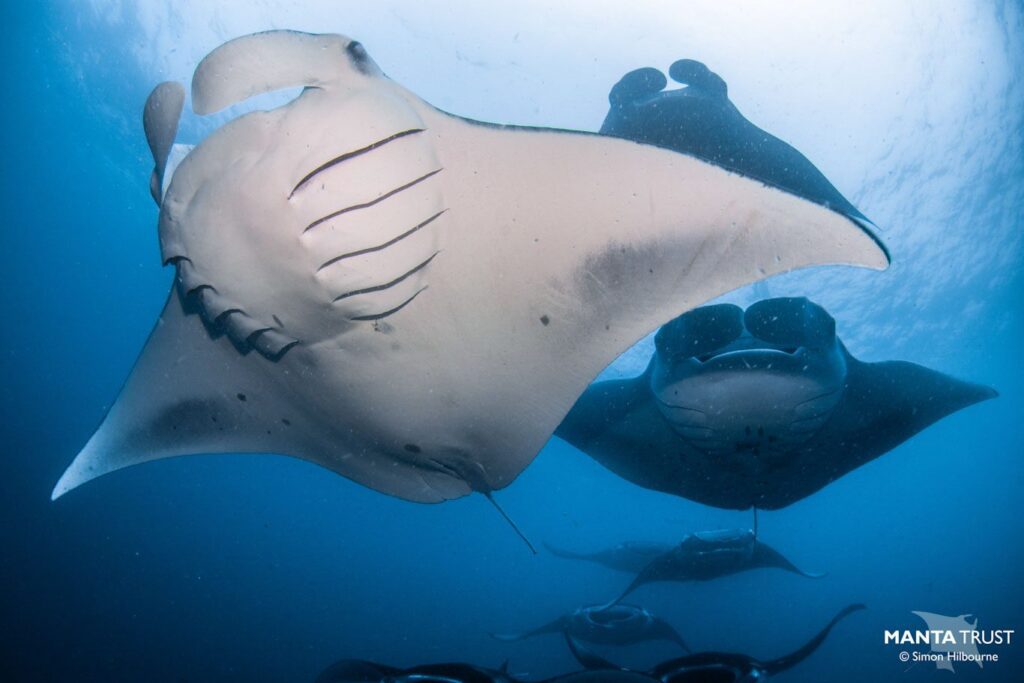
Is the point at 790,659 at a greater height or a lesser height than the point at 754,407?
lesser

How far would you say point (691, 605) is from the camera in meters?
36.7

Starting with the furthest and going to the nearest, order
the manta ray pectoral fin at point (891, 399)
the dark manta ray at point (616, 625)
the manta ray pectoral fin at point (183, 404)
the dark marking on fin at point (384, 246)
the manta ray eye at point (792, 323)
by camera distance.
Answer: the dark manta ray at point (616, 625)
the manta ray pectoral fin at point (891, 399)
the manta ray eye at point (792, 323)
the manta ray pectoral fin at point (183, 404)
the dark marking on fin at point (384, 246)

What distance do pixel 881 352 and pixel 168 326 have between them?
25017 mm

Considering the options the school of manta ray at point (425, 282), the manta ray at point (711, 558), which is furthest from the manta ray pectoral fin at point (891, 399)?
the manta ray at point (711, 558)

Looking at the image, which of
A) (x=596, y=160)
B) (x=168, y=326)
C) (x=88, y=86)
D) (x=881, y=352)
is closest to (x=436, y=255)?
(x=596, y=160)

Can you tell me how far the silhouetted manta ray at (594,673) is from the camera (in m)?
2.87

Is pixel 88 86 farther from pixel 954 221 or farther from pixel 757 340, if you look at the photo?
pixel 954 221

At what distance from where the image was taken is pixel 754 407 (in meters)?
3.37

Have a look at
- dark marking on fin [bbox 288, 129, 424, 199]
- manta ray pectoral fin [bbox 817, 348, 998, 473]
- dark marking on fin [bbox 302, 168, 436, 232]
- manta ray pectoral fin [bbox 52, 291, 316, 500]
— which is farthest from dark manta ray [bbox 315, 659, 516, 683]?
manta ray pectoral fin [bbox 817, 348, 998, 473]

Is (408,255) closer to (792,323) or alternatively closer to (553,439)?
(792,323)

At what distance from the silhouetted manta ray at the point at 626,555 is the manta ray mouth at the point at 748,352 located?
9.71 metres

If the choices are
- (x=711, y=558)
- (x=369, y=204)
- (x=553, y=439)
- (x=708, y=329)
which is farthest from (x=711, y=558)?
(x=553, y=439)

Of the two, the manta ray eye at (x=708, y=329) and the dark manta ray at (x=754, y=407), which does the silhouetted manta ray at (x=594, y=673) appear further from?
the manta ray eye at (x=708, y=329)

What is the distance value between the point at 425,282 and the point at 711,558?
7.81 m
